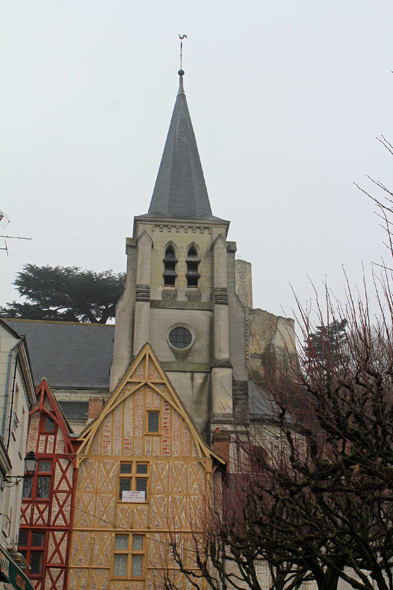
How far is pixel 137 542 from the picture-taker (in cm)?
1694

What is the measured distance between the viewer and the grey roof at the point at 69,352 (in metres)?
28.6

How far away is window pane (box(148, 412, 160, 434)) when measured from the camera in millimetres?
18109

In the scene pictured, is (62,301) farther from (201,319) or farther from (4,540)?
(4,540)

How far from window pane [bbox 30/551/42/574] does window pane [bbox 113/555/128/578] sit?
168 centimetres

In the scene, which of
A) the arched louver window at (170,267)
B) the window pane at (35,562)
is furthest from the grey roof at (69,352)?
the window pane at (35,562)

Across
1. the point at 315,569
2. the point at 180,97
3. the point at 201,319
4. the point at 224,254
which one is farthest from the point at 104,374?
the point at 315,569

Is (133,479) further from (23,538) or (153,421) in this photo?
(23,538)

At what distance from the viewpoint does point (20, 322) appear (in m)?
32.2

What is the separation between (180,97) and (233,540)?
1027 inches

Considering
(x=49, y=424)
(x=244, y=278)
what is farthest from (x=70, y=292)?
(x=49, y=424)

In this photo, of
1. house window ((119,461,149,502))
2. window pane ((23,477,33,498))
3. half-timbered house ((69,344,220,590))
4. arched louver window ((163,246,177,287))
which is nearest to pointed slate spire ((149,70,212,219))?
arched louver window ((163,246,177,287))

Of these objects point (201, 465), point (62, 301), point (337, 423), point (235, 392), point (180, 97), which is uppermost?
point (180, 97)

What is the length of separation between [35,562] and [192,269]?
14526mm

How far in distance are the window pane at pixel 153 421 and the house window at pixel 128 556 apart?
100 inches
